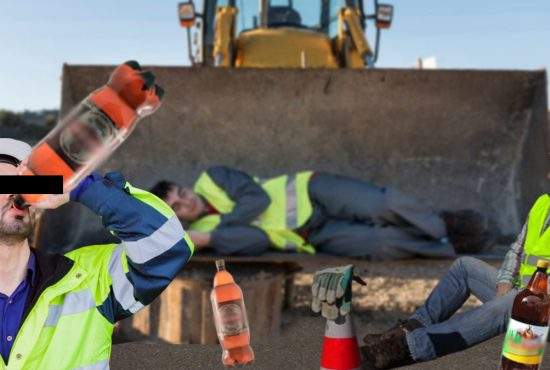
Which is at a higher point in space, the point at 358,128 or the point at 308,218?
the point at 358,128

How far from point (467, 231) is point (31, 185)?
155 inches

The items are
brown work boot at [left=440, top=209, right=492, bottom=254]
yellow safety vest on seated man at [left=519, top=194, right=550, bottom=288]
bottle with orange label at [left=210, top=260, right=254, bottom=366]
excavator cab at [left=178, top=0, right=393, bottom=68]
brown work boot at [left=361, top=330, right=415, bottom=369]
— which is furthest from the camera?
excavator cab at [left=178, top=0, right=393, bottom=68]

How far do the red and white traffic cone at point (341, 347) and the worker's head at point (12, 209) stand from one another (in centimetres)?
158

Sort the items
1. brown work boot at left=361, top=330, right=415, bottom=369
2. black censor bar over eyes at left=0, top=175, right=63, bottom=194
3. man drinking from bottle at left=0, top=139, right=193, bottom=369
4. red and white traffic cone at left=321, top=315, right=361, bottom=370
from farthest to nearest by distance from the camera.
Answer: brown work boot at left=361, top=330, right=415, bottom=369 < red and white traffic cone at left=321, top=315, right=361, bottom=370 < man drinking from bottle at left=0, top=139, right=193, bottom=369 < black censor bar over eyes at left=0, top=175, right=63, bottom=194

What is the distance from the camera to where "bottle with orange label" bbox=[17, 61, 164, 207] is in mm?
1868

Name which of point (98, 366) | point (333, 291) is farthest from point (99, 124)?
A: point (333, 291)

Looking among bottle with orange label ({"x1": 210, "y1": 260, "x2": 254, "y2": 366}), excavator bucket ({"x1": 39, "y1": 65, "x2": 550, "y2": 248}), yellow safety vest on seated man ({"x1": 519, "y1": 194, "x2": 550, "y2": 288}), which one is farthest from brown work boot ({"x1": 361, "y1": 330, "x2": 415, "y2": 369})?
excavator bucket ({"x1": 39, "y1": 65, "x2": 550, "y2": 248})

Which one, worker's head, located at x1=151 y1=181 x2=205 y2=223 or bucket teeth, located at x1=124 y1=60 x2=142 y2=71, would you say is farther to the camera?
worker's head, located at x1=151 y1=181 x2=205 y2=223

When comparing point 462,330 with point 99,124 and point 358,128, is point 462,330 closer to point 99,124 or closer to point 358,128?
point 99,124

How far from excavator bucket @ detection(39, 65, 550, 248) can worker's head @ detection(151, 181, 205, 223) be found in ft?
3.03

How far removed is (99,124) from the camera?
1.92 meters

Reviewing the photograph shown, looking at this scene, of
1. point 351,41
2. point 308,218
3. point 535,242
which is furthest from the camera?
point 351,41

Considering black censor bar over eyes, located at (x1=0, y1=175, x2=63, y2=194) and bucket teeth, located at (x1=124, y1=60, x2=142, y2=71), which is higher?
bucket teeth, located at (x1=124, y1=60, x2=142, y2=71)

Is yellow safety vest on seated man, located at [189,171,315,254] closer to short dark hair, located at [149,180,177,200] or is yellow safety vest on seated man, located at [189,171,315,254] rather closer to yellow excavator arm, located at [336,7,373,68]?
short dark hair, located at [149,180,177,200]
